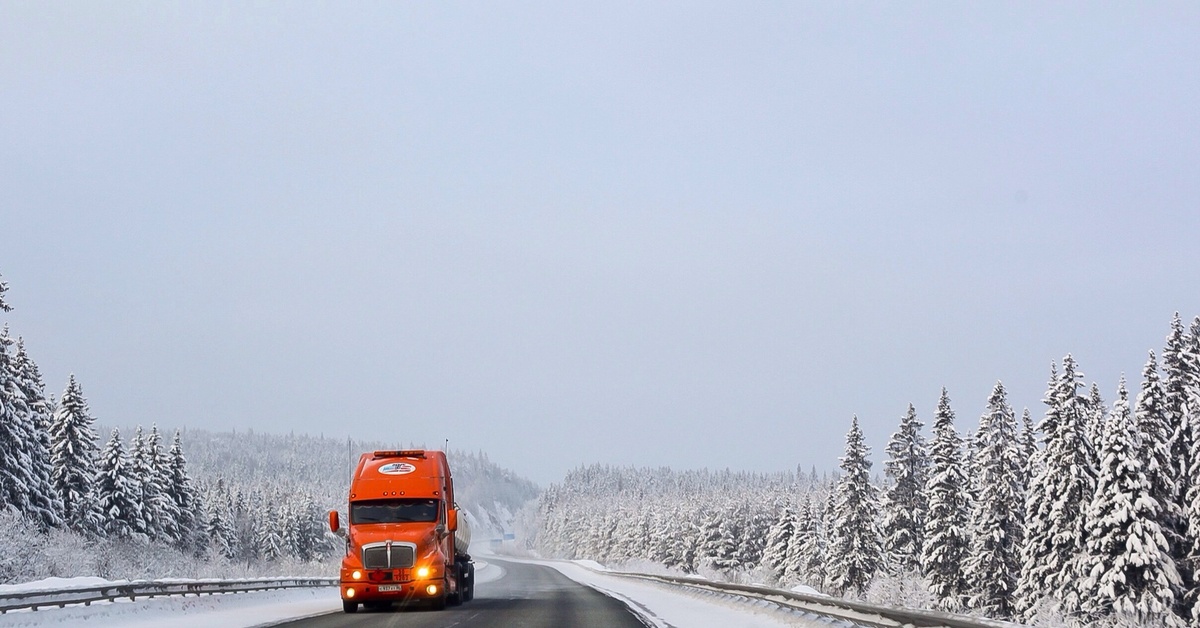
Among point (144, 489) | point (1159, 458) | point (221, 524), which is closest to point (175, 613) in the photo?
point (1159, 458)

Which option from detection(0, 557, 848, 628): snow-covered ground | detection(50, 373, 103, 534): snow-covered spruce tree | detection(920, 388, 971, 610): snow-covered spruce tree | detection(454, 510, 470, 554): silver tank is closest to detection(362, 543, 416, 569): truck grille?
detection(0, 557, 848, 628): snow-covered ground

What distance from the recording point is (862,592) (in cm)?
5962

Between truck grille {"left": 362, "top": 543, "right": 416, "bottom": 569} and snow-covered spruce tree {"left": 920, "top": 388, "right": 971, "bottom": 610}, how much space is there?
110 ft

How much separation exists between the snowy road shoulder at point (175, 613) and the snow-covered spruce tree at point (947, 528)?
32036 millimetres

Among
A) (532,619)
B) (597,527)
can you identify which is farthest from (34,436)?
(597,527)

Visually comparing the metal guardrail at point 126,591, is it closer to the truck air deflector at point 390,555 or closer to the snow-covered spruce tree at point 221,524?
the truck air deflector at point 390,555

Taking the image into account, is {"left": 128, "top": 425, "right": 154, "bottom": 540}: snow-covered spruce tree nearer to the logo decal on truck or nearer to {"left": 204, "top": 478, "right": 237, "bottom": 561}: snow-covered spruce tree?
{"left": 204, "top": 478, "right": 237, "bottom": 561}: snow-covered spruce tree

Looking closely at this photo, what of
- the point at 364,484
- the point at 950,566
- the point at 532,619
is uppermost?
the point at 364,484

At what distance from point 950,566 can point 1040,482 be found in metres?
10.7

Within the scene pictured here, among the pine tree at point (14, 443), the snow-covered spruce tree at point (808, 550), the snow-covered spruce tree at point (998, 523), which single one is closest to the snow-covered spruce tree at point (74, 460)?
the pine tree at point (14, 443)

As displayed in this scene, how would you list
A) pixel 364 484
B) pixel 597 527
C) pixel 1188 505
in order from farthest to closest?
pixel 597 527, pixel 1188 505, pixel 364 484

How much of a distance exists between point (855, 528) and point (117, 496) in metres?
43.5

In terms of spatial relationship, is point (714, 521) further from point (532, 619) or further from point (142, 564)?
point (532, 619)

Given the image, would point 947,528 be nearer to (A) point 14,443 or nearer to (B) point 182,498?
(A) point 14,443
